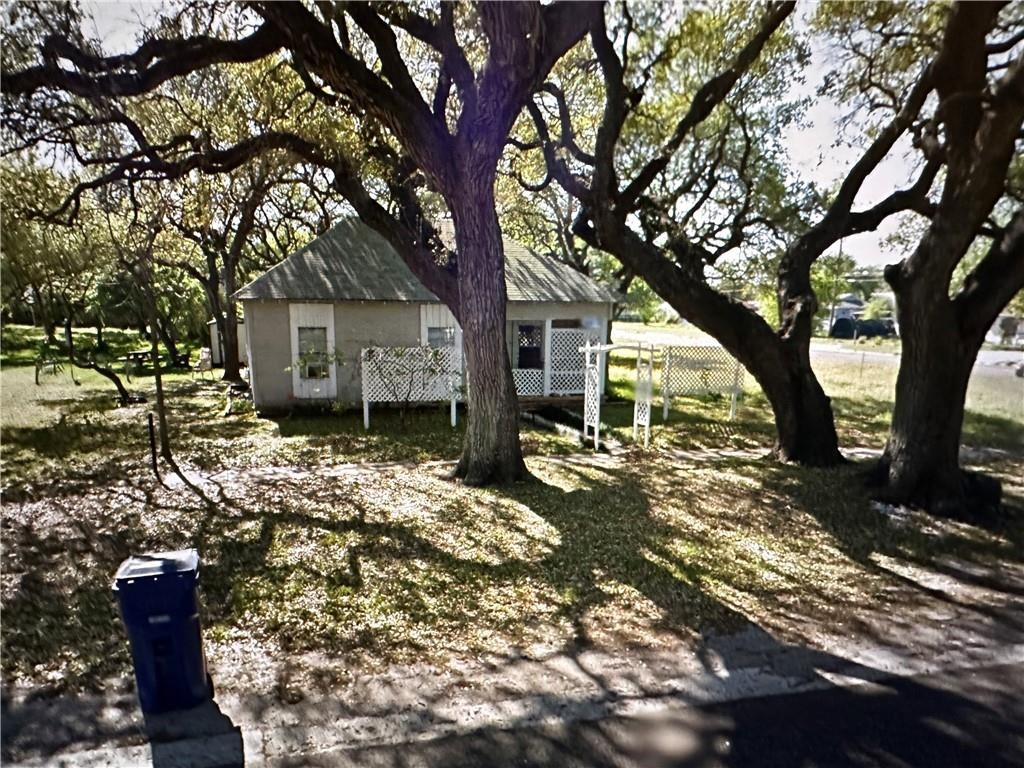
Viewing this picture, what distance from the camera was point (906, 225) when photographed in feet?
44.4

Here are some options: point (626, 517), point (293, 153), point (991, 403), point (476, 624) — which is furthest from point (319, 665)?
point (991, 403)

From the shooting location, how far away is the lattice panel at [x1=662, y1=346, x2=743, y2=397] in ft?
39.1

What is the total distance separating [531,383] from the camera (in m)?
12.7

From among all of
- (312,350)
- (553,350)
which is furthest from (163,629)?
(553,350)

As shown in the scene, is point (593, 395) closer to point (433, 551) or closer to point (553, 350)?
point (553, 350)

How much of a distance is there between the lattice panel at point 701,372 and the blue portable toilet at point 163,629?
1053cm

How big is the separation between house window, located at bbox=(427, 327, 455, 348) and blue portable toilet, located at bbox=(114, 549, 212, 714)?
9479 millimetres

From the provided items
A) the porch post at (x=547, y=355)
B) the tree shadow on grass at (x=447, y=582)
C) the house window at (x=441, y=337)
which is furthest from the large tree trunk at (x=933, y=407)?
the house window at (x=441, y=337)

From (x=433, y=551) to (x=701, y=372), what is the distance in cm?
919

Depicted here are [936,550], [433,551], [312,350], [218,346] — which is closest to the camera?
[433,551]

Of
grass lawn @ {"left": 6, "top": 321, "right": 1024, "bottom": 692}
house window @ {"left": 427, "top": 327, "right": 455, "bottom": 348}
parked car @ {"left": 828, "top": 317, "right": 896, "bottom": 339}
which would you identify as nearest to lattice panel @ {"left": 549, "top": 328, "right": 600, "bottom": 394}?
house window @ {"left": 427, "top": 327, "right": 455, "bottom": 348}

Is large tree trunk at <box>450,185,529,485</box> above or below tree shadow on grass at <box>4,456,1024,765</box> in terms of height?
above

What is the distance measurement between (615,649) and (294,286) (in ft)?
33.9

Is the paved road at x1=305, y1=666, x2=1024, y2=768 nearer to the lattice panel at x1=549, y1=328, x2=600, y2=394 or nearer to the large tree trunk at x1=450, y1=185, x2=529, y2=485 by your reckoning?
the large tree trunk at x1=450, y1=185, x2=529, y2=485
